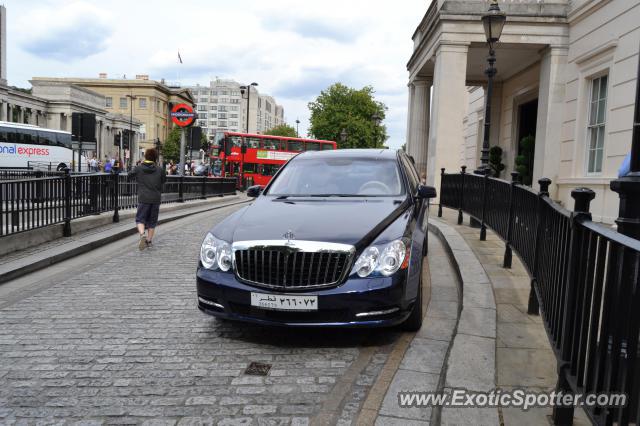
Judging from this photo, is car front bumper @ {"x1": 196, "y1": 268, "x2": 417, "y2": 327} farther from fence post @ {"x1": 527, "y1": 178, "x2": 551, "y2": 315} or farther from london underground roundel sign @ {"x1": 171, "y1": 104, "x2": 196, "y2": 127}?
london underground roundel sign @ {"x1": 171, "y1": 104, "x2": 196, "y2": 127}

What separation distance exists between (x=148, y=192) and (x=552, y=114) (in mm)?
12462

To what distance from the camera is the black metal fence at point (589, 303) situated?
2047 mm

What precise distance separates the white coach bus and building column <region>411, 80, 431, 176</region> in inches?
894

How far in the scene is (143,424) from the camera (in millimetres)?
2986

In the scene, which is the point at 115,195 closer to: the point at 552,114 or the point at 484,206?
the point at 484,206

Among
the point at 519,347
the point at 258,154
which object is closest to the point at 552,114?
the point at 519,347

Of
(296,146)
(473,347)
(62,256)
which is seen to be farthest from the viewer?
(296,146)

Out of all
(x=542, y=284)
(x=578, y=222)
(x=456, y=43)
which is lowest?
(x=542, y=284)

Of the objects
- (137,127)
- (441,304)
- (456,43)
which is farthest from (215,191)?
(137,127)

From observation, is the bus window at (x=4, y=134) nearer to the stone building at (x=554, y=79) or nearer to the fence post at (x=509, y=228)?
the stone building at (x=554, y=79)

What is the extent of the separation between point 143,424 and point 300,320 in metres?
1.45

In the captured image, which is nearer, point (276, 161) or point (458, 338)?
point (458, 338)

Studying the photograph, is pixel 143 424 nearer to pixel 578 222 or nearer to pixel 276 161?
pixel 578 222

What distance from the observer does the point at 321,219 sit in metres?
4.54
